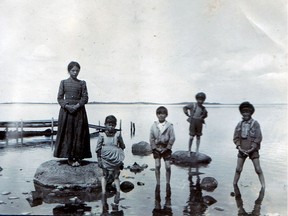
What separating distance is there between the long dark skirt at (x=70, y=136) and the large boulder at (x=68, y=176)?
31 cm

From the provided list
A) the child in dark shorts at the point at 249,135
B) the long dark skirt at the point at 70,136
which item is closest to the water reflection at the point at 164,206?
the child in dark shorts at the point at 249,135

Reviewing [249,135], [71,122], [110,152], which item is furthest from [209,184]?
[71,122]

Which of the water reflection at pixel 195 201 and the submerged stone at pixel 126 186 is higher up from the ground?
the submerged stone at pixel 126 186

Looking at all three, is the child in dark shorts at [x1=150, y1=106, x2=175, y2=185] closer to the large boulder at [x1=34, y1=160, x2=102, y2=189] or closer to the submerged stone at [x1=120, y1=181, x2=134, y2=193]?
the submerged stone at [x1=120, y1=181, x2=134, y2=193]

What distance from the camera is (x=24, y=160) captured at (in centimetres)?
1283

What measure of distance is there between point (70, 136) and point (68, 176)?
998 mm

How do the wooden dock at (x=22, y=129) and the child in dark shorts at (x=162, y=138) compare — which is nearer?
the child in dark shorts at (x=162, y=138)

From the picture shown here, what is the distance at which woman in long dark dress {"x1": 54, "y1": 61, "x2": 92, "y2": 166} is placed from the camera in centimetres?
855

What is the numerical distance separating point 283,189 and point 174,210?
11.1ft

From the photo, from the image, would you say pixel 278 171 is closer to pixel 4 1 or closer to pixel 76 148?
pixel 76 148

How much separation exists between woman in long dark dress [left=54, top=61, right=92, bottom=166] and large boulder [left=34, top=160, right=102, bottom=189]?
24 centimetres

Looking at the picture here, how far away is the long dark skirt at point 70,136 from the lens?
8.59 metres

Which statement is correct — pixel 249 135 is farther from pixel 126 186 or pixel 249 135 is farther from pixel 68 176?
pixel 68 176

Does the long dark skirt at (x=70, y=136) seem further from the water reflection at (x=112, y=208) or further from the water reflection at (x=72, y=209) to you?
the water reflection at (x=72, y=209)
